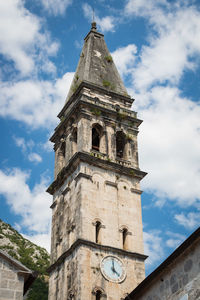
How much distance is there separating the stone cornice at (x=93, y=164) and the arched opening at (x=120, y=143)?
2.45m

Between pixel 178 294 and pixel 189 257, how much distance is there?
4.73 ft

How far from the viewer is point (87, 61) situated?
41.2 metres

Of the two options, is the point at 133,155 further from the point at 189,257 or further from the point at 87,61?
the point at 189,257

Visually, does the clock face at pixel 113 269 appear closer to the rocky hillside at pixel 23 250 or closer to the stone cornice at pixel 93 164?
the stone cornice at pixel 93 164

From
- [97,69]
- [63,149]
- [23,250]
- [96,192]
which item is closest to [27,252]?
[23,250]

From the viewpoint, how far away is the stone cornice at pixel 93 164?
111 feet

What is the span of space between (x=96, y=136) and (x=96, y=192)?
6.37 metres

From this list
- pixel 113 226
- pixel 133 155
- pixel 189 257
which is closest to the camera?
pixel 189 257

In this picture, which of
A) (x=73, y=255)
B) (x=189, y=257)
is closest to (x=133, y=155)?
(x=73, y=255)

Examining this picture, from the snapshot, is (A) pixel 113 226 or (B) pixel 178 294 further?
(A) pixel 113 226

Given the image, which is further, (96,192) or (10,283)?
(96,192)

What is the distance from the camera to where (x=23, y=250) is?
5694 centimetres

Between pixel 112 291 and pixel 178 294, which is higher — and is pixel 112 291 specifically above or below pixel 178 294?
above

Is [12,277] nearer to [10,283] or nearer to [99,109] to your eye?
[10,283]
